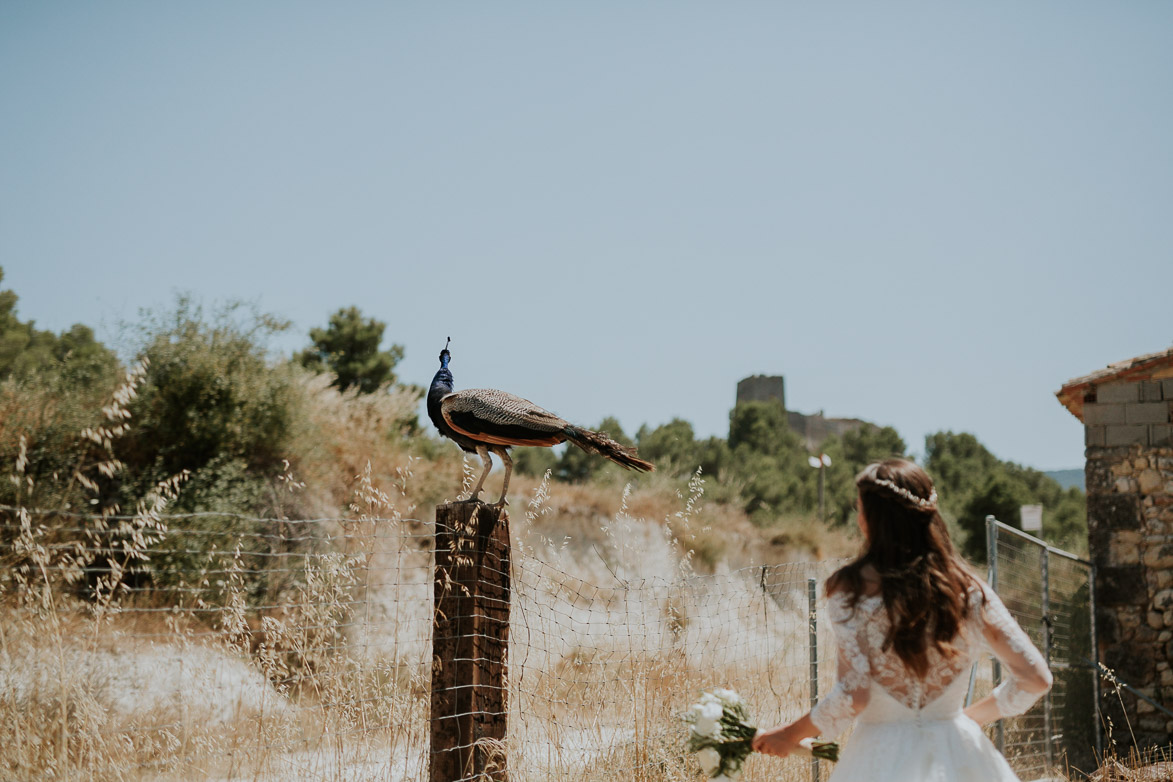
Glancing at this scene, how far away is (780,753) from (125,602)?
28.5 feet

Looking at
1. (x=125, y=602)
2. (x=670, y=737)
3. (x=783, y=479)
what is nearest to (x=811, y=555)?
(x=783, y=479)

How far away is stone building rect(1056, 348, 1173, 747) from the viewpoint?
830cm

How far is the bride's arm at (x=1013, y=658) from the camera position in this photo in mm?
2488

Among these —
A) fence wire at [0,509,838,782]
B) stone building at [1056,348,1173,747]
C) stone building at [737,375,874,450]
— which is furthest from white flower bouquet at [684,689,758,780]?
stone building at [737,375,874,450]

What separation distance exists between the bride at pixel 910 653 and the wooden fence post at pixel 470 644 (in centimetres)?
117

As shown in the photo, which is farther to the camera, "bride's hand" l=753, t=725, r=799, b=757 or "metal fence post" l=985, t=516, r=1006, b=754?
"metal fence post" l=985, t=516, r=1006, b=754

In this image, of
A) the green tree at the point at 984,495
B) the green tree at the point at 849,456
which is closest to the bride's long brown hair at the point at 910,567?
the green tree at the point at 984,495

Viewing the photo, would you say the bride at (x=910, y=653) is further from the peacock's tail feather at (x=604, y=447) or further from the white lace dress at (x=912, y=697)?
the peacock's tail feather at (x=604, y=447)

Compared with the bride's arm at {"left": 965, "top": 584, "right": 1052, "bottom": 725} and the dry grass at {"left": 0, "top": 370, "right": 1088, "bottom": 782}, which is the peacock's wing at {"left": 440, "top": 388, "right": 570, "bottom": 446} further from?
the bride's arm at {"left": 965, "top": 584, "right": 1052, "bottom": 725}

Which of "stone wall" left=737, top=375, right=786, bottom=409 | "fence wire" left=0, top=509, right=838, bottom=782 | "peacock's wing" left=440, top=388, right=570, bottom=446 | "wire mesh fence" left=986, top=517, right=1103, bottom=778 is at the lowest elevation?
"wire mesh fence" left=986, top=517, right=1103, bottom=778

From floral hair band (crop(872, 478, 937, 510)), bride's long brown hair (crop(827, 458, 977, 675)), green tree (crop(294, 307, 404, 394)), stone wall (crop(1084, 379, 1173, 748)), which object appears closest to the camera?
bride's long brown hair (crop(827, 458, 977, 675))

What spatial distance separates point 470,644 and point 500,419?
101 cm

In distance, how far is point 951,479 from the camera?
31734 mm

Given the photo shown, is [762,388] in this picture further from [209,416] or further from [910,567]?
[910,567]
